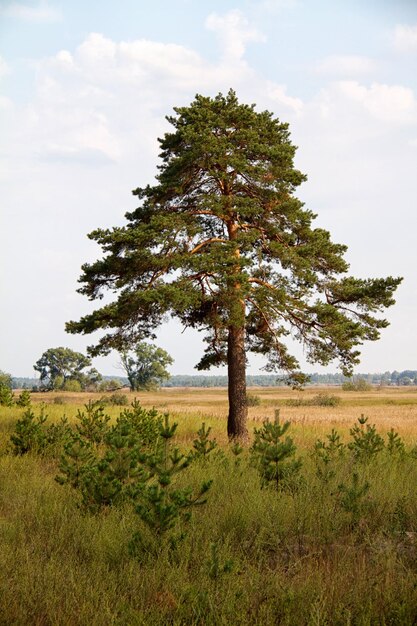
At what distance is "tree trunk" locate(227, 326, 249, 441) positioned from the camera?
1617cm

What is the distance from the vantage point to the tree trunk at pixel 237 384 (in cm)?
1617

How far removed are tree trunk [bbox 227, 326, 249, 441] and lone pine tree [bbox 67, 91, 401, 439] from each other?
0.03 metres

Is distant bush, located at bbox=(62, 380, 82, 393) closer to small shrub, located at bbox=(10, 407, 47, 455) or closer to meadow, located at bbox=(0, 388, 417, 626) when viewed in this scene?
small shrub, located at bbox=(10, 407, 47, 455)

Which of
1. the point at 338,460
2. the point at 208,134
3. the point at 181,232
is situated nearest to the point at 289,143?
the point at 208,134

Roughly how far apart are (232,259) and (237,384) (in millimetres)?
3888

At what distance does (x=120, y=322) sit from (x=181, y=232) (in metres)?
3.10

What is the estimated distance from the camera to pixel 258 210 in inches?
619

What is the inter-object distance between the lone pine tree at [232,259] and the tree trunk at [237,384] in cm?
3

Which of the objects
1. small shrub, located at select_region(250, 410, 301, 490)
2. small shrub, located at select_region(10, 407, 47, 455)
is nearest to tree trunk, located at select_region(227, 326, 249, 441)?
small shrub, located at select_region(10, 407, 47, 455)

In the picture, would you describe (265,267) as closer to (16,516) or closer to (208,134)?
(208,134)

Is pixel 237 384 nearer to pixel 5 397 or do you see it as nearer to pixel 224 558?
pixel 224 558

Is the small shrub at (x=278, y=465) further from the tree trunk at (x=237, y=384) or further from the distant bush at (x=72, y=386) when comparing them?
the distant bush at (x=72, y=386)

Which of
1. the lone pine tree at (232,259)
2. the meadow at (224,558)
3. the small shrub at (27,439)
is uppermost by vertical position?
the lone pine tree at (232,259)

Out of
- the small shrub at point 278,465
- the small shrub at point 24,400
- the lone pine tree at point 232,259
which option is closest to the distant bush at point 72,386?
the small shrub at point 24,400
